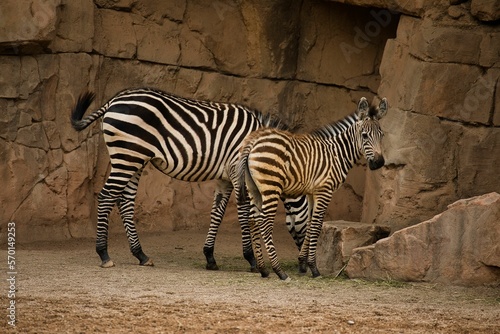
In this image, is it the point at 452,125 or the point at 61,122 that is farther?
the point at 61,122

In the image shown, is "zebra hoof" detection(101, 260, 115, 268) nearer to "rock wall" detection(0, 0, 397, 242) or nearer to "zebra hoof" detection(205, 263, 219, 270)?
"zebra hoof" detection(205, 263, 219, 270)

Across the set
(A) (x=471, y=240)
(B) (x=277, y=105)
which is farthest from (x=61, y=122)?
(A) (x=471, y=240)

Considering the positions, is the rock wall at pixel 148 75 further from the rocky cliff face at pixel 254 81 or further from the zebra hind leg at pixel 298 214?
the zebra hind leg at pixel 298 214

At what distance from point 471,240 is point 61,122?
18.8 ft

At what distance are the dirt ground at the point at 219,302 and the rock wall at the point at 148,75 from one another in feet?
5.62

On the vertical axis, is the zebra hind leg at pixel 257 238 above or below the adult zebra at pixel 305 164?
below

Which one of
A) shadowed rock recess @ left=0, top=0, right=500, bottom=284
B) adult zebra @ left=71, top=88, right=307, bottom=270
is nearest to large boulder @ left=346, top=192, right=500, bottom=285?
adult zebra @ left=71, top=88, right=307, bottom=270

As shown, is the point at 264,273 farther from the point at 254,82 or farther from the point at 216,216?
the point at 254,82

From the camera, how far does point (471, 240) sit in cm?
902

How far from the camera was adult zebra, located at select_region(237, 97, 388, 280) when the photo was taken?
9.49 m

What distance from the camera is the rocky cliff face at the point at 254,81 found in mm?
11266

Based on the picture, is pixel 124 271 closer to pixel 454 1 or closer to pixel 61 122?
pixel 61 122

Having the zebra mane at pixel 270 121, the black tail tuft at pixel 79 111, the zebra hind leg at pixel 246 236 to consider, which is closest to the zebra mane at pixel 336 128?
the zebra mane at pixel 270 121

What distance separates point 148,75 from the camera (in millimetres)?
13031
